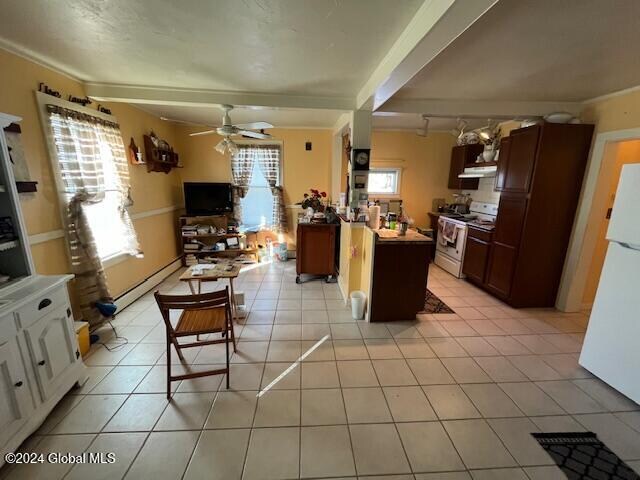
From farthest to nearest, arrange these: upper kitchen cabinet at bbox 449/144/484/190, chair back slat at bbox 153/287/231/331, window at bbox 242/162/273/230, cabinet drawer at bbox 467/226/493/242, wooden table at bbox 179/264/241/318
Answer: window at bbox 242/162/273/230
upper kitchen cabinet at bbox 449/144/484/190
cabinet drawer at bbox 467/226/493/242
wooden table at bbox 179/264/241/318
chair back slat at bbox 153/287/231/331

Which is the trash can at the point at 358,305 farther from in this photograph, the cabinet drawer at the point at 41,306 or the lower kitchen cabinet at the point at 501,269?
the cabinet drawer at the point at 41,306

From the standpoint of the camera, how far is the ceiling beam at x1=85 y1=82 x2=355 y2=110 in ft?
8.75

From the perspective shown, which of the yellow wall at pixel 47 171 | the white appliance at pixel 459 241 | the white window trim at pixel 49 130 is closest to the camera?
the yellow wall at pixel 47 171

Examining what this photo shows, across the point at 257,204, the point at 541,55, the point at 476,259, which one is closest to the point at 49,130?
the point at 257,204

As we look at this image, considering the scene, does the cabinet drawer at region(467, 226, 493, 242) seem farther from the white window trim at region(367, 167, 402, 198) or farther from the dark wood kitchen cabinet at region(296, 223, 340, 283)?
the dark wood kitchen cabinet at region(296, 223, 340, 283)

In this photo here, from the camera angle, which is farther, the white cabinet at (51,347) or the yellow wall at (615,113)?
the yellow wall at (615,113)

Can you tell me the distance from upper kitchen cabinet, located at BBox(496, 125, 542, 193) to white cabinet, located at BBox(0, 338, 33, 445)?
442 cm

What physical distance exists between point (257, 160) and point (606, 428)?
5057mm

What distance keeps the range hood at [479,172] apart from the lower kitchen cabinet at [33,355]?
479 cm

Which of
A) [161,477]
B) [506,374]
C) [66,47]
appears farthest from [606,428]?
[66,47]

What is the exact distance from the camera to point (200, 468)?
140 centimetres

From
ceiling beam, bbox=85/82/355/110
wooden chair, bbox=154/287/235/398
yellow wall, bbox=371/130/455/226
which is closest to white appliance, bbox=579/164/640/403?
ceiling beam, bbox=85/82/355/110

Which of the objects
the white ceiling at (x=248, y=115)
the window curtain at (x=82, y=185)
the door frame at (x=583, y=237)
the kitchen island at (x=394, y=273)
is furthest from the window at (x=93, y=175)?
the door frame at (x=583, y=237)

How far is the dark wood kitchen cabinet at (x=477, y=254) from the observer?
140 inches
